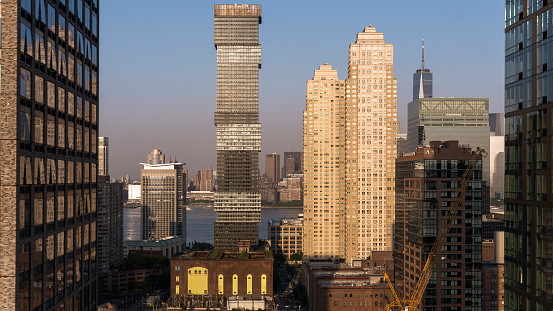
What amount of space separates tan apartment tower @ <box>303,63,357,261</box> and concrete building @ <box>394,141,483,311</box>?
87.2m

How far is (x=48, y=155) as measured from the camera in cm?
2338

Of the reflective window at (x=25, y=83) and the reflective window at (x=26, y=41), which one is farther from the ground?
the reflective window at (x=26, y=41)

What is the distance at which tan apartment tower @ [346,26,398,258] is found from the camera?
15800 centimetres

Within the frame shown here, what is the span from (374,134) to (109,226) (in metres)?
79.5

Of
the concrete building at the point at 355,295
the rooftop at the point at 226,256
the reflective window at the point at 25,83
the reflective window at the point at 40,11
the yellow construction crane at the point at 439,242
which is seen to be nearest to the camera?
the reflective window at the point at 25,83

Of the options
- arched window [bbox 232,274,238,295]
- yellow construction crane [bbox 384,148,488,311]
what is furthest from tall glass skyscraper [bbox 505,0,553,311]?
arched window [bbox 232,274,238,295]

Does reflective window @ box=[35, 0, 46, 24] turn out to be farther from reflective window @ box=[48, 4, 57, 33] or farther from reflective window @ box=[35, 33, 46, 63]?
reflective window @ box=[35, 33, 46, 63]

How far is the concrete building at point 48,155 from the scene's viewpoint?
2020 centimetres

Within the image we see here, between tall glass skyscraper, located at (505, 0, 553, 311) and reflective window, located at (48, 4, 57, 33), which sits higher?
reflective window, located at (48, 4, 57, 33)

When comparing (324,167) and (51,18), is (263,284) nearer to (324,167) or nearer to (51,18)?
(324,167)

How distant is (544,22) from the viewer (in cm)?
2905

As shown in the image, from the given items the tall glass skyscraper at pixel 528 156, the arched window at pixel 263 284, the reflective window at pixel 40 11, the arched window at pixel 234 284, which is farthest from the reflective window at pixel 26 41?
the arched window at pixel 234 284

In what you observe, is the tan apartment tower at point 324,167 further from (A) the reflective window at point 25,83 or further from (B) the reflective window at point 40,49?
(A) the reflective window at point 25,83

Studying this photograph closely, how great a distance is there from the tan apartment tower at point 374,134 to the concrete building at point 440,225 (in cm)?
7546
